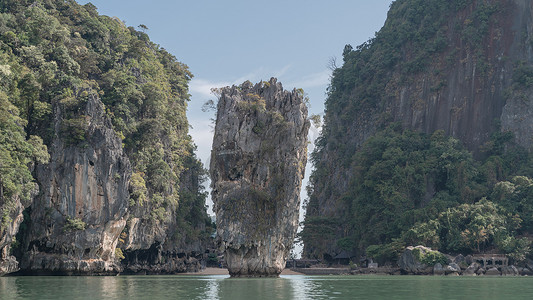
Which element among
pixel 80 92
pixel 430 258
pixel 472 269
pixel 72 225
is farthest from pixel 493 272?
pixel 80 92

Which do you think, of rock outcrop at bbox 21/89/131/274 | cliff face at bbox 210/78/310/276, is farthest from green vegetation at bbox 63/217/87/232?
cliff face at bbox 210/78/310/276

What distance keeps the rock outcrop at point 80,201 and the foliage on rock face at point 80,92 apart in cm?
77

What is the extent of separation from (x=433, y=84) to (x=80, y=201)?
61417mm

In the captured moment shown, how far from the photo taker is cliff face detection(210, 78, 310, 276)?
1911 inches

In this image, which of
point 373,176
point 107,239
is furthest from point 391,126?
point 107,239

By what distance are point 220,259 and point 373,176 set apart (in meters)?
25.2

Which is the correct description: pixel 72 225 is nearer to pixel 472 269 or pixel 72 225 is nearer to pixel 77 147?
pixel 77 147

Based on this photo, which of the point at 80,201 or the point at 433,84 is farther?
the point at 433,84

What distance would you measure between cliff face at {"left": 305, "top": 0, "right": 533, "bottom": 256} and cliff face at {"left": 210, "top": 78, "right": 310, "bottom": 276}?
110 feet

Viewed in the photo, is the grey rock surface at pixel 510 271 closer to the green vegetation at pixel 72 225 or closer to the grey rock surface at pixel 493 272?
the grey rock surface at pixel 493 272

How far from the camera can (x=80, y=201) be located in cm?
4659

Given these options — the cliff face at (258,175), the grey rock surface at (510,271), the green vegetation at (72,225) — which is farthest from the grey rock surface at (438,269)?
the green vegetation at (72,225)

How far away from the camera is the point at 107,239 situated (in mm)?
48625

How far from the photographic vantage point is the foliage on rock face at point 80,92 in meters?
41.4
